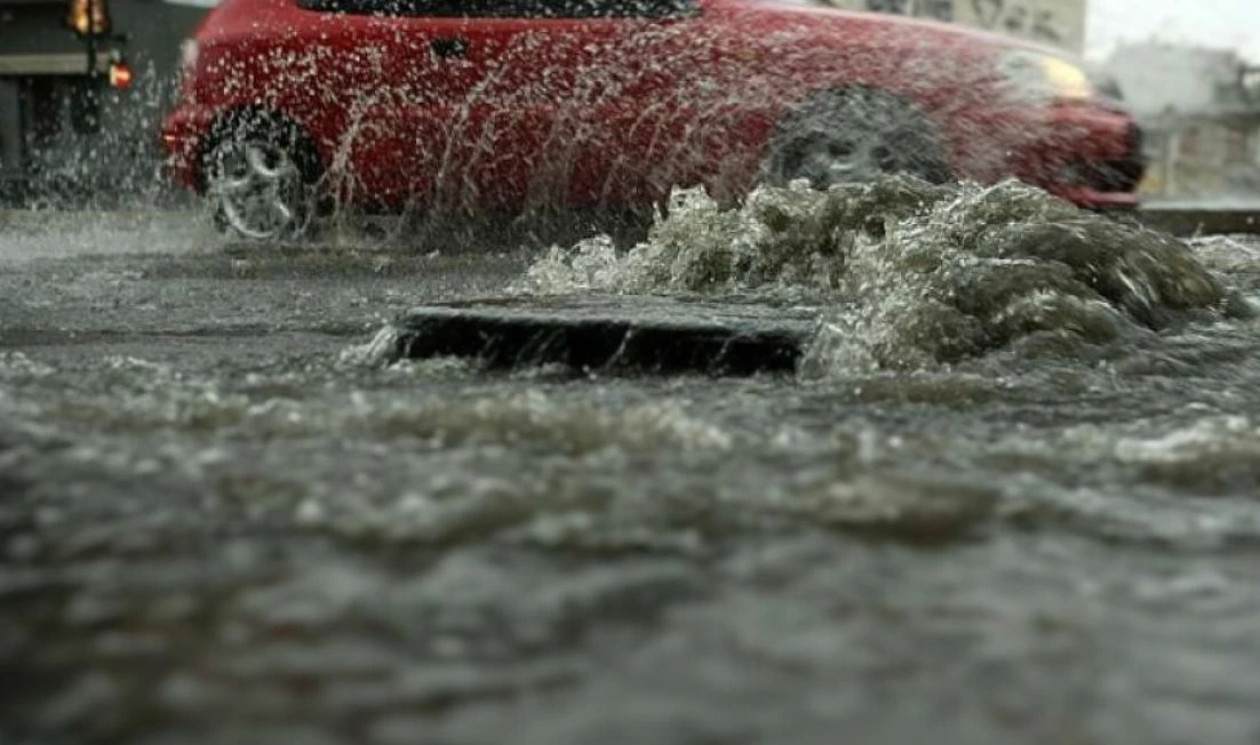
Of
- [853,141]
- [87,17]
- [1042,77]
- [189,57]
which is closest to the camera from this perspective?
[853,141]

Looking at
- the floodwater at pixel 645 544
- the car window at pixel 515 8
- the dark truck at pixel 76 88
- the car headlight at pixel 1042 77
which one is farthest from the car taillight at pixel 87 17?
the floodwater at pixel 645 544

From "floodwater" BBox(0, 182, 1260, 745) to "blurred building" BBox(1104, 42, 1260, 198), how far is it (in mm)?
29422

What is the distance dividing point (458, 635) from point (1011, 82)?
5979mm

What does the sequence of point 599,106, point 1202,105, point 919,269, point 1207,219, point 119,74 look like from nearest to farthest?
point 919,269
point 599,106
point 1207,219
point 119,74
point 1202,105

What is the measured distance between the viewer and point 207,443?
1.99 m

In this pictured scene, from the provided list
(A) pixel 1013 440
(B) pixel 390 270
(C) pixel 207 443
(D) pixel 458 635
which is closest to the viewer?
(D) pixel 458 635

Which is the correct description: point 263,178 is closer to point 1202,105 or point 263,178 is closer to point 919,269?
point 919,269

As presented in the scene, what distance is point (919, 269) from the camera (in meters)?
3.76

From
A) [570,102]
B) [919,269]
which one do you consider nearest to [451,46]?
[570,102]

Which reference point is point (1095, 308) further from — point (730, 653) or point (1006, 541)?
point (730, 653)

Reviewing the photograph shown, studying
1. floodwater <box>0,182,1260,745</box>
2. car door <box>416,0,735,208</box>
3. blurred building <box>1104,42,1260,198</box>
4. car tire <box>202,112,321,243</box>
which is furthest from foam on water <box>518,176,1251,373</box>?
blurred building <box>1104,42,1260,198</box>

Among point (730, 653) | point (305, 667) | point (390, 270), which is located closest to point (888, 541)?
Result: point (730, 653)

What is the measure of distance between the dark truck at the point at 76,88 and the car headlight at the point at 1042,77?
15.3 meters

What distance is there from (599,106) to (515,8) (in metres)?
0.75
